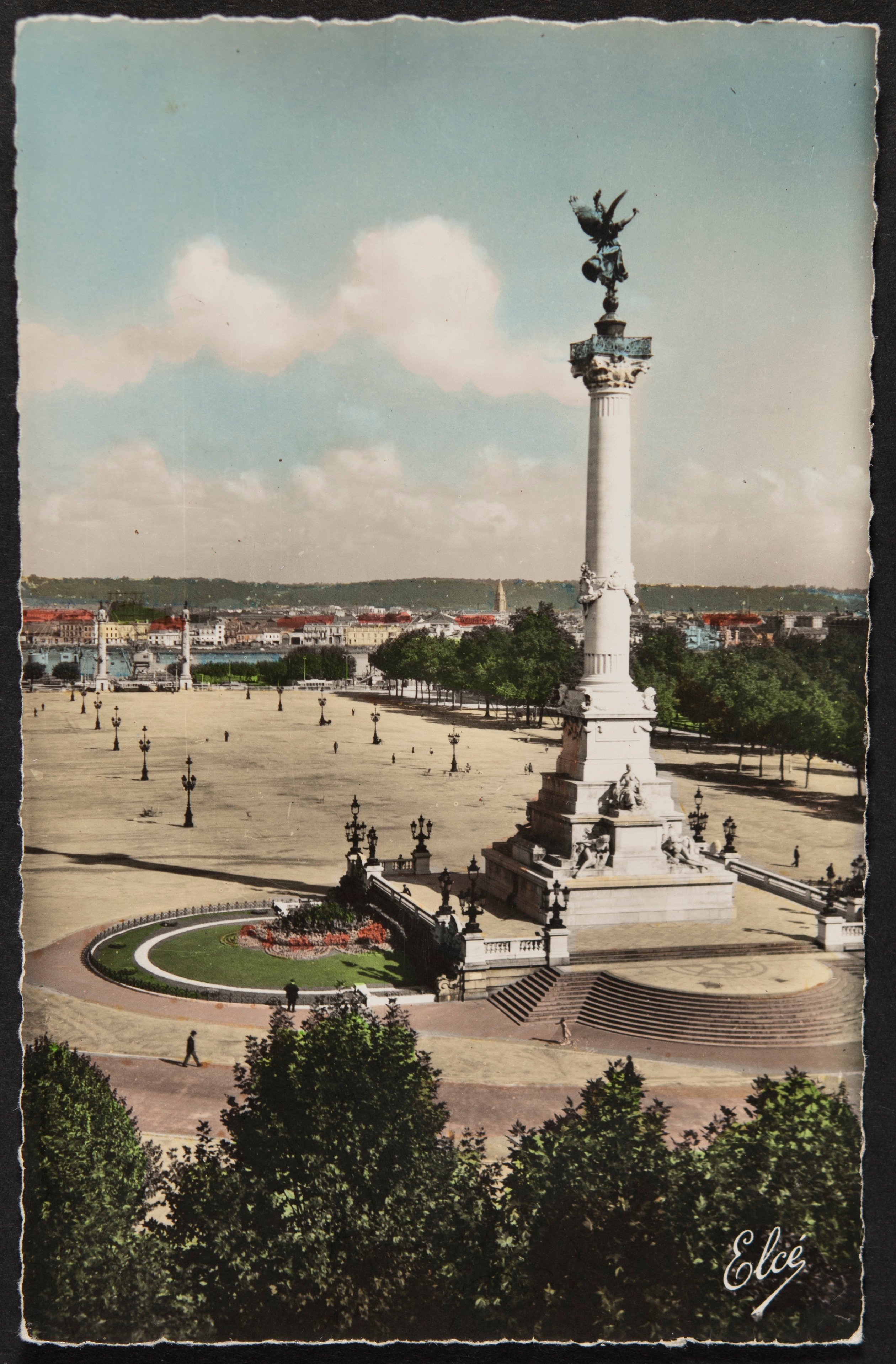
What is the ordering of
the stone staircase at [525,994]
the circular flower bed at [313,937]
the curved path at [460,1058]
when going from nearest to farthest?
the curved path at [460,1058] → the stone staircase at [525,994] → the circular flower bed at [313,937]

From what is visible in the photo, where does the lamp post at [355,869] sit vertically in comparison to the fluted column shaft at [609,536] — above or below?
below

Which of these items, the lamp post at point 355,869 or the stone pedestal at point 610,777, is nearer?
the stone pedestal at point 610,777

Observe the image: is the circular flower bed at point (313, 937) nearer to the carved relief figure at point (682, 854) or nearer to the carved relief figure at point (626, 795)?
the carved relief figure at point (626, 795)

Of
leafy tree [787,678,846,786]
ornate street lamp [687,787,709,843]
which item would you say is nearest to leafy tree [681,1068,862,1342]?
ornate street lamp [687,787,709,843]

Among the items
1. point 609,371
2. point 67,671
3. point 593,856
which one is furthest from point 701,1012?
point 67,671

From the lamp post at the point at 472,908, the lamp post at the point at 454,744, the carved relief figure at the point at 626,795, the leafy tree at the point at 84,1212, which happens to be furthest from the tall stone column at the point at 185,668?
the leafy tree at the point at 84,1212

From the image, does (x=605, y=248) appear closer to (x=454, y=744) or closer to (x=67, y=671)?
(x=454, y=744)
